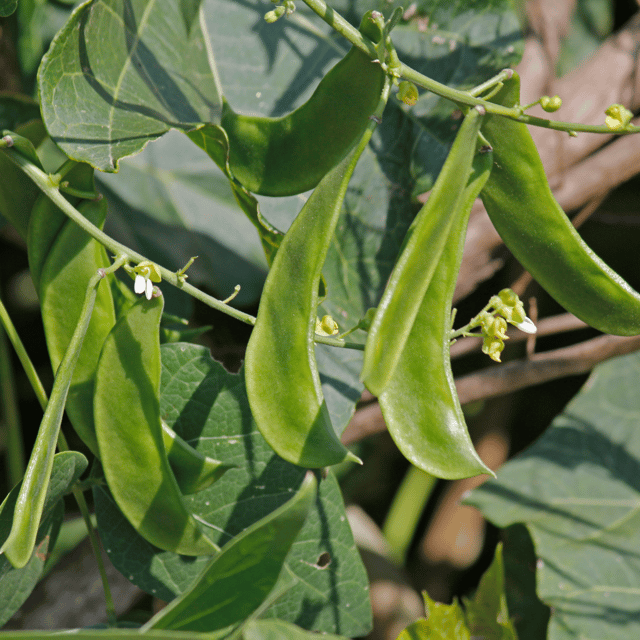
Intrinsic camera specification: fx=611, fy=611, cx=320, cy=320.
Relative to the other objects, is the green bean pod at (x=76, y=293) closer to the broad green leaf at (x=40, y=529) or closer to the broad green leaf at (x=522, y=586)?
the broad green leaf at (x=40, y=529)

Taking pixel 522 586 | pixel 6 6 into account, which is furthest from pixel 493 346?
pixel 522 586

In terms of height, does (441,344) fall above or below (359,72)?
below

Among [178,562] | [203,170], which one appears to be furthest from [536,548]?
[203,170]

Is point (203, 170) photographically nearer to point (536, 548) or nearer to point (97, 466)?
point (97, 466)

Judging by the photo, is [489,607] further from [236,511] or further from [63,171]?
[63,171]

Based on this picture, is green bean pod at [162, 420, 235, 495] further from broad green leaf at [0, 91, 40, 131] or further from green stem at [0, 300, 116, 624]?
broad green leaf at [0, 91, 40, 131]
